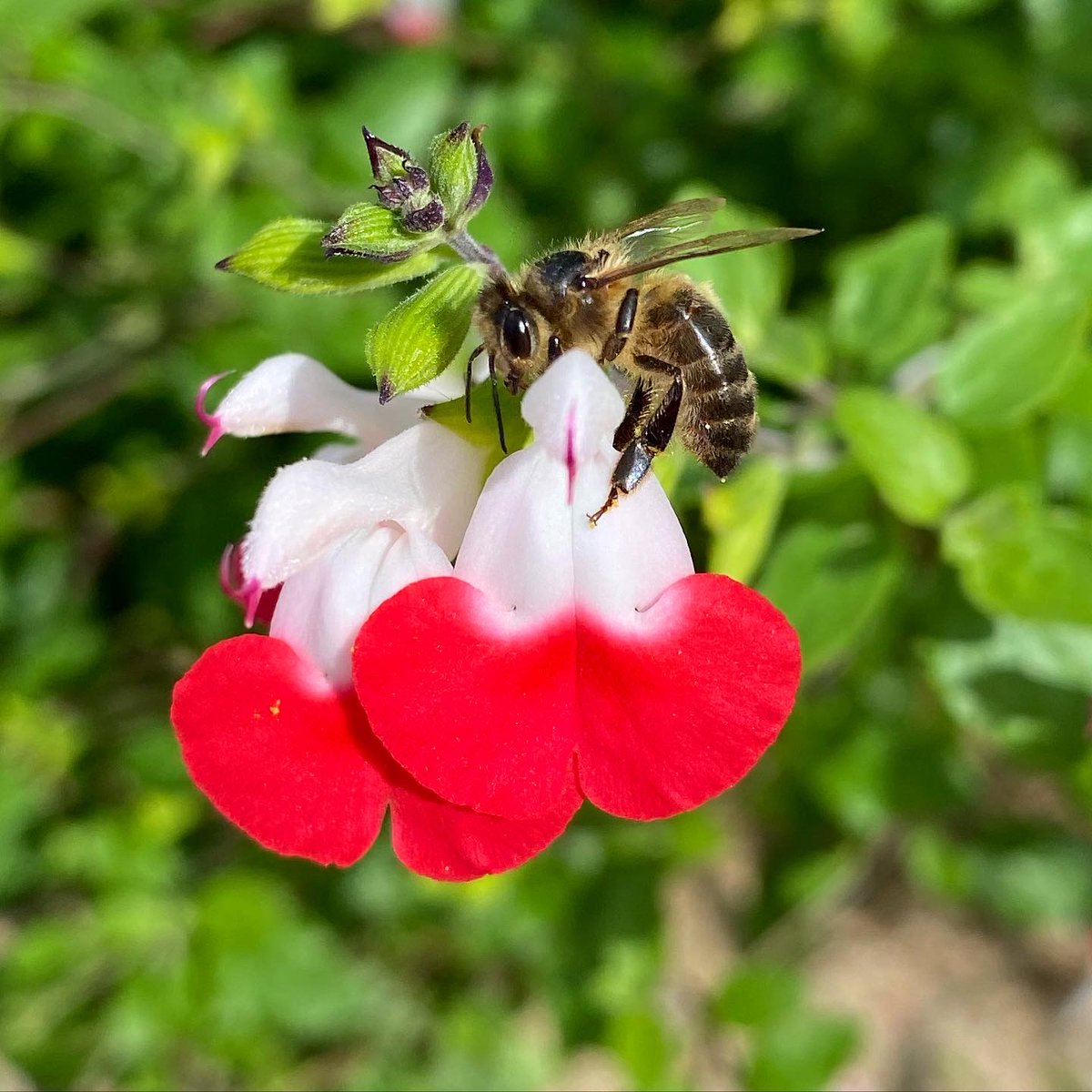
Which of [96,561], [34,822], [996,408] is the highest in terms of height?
[996,408]

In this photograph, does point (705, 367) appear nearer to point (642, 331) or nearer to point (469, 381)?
point (642, 331)

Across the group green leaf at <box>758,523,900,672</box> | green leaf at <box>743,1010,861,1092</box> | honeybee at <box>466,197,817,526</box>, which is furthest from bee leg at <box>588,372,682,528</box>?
green leaf at <box>743,1010,861,1092</box>

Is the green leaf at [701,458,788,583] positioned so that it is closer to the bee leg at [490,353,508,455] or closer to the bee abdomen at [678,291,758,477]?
the bee abdomen at [678,291,758,477]

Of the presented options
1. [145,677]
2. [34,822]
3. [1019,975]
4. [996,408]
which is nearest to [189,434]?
[145,677]

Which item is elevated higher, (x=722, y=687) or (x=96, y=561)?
(x=722, y=687)

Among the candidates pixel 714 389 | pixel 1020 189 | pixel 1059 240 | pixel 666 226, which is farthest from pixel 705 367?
pixel 1020 189

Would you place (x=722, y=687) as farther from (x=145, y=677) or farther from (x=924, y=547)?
(x=145, y=677)
